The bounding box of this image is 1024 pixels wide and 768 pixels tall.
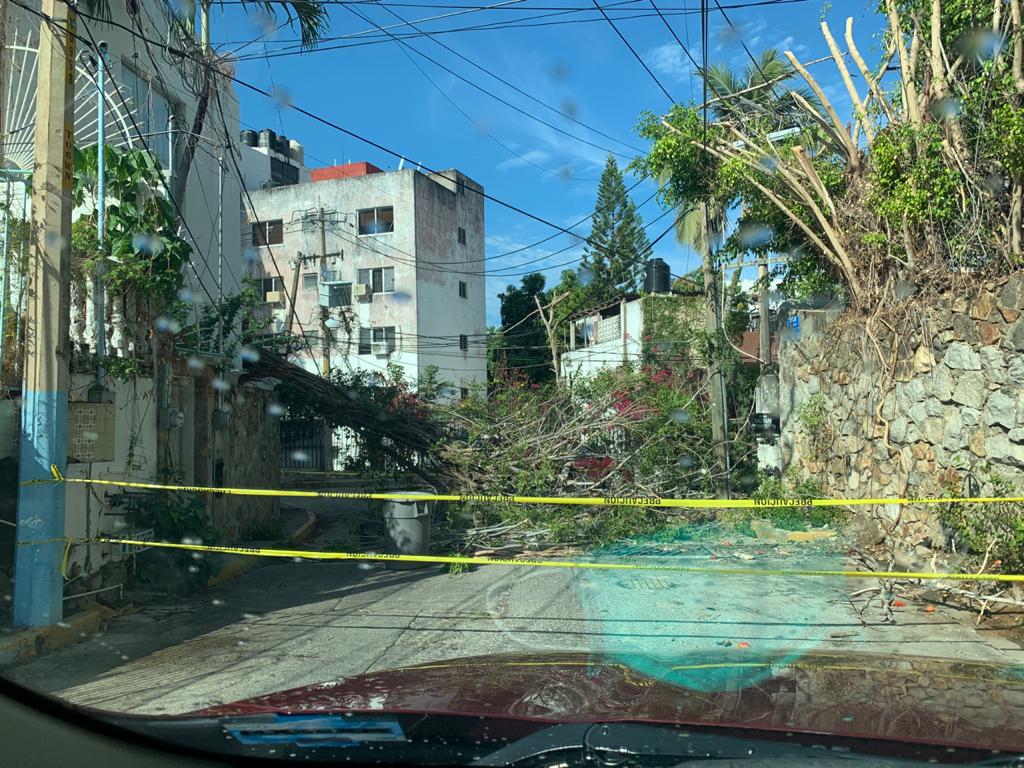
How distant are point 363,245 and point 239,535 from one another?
2403 centimetres

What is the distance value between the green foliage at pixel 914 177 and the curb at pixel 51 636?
9052 millimetres

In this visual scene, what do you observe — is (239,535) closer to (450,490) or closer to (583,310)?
(450,490)

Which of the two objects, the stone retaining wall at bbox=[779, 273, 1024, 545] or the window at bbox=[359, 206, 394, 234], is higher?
the window at bbox=[359, 206, 394, 234]

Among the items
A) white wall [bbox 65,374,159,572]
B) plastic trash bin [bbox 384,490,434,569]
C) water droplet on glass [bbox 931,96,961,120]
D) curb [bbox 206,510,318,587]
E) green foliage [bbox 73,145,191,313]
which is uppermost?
water droplet on glass [bbox 931,96,961,120]

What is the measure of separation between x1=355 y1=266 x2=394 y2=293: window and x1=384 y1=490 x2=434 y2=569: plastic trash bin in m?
25.1

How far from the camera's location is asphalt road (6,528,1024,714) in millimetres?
6305

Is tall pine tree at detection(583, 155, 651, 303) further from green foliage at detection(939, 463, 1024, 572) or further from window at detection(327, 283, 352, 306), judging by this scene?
green foliage at detection(939, 463, 1024, 572)

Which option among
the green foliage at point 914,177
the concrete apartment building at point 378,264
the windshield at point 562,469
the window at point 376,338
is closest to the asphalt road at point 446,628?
Result: the windshield at point 562,469

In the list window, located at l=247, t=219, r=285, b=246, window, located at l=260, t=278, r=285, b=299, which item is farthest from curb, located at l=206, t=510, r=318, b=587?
window, located at l=260, t=278, r=285, b=299

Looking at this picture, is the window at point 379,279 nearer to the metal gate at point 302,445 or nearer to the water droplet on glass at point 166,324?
the metal gate at point 302,445

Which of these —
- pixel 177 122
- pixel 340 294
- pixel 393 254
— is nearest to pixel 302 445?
pixel 177 122

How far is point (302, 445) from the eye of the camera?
70.0ft

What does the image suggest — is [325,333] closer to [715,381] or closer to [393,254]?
[393,254]

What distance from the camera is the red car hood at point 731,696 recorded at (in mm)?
2641
